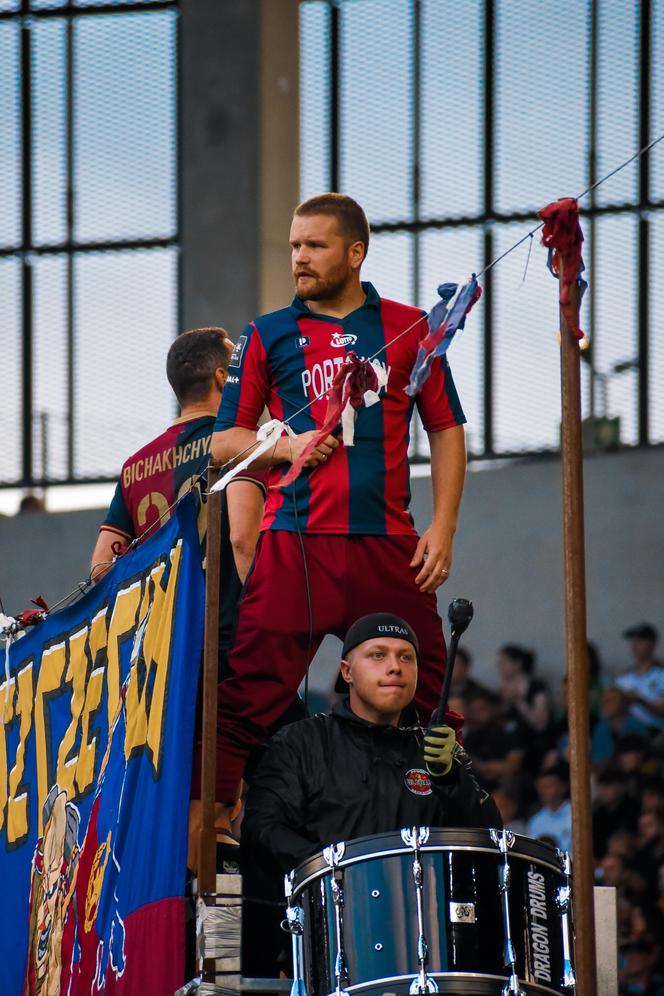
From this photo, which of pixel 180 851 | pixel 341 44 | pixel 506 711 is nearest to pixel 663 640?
pixel 506 711

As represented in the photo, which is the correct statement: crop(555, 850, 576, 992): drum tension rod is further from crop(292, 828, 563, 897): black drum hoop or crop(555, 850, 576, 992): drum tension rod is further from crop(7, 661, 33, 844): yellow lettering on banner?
crop(7, 661, 33, 844): yellow lettering on banner

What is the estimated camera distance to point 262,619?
415cm

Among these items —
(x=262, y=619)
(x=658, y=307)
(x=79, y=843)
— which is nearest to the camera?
(x=262, y=619)

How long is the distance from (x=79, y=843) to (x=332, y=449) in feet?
3.85

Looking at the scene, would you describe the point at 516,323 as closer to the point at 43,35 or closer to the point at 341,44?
the point at 341,44

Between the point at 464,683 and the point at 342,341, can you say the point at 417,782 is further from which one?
the point at 464,683

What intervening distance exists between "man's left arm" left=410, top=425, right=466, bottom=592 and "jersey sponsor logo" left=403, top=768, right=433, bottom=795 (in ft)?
1.41

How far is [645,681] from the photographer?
9.62m

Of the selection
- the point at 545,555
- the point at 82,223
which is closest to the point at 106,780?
the point at 545,555

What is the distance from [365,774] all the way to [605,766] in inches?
206

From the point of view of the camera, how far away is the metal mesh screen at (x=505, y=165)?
38.4 ft

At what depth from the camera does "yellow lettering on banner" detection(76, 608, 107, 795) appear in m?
4.52

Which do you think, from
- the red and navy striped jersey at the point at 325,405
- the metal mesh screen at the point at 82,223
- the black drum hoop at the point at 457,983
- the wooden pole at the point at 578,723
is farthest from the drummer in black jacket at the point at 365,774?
the metal mesh screen at the point at 82,223

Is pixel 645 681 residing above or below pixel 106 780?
above
